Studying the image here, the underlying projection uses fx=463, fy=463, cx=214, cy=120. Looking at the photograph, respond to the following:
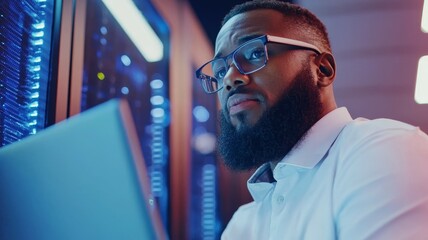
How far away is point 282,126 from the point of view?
1198 millimetres

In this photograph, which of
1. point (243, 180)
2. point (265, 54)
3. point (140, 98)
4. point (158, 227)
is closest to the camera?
point (158, 227)

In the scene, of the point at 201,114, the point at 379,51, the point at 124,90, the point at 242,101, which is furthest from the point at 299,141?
the point at 379,51

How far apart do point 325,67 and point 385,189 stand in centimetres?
54

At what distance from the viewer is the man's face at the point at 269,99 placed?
47.3 inches

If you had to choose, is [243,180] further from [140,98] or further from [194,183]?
[140,98]

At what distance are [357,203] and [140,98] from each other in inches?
40.6

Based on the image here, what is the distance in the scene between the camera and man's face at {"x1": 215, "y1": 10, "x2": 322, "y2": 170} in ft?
3.94

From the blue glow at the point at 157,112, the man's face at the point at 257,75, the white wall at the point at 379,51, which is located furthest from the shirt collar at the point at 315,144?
the white wall at the point at 379,51

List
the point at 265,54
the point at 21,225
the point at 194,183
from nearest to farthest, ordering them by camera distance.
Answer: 1. the point at 21,225
2. the point at 265,54
3. the point at 194,183

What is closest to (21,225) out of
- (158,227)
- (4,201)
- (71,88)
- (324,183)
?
→ (4,201)

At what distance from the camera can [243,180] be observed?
128 inches

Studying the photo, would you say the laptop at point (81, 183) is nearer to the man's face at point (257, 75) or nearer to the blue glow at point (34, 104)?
the blue glow at point (34, 104)

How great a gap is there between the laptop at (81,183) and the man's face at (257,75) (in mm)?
701

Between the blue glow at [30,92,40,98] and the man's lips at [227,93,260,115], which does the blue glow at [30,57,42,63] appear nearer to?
the blue glow at [30,92,40,98]
